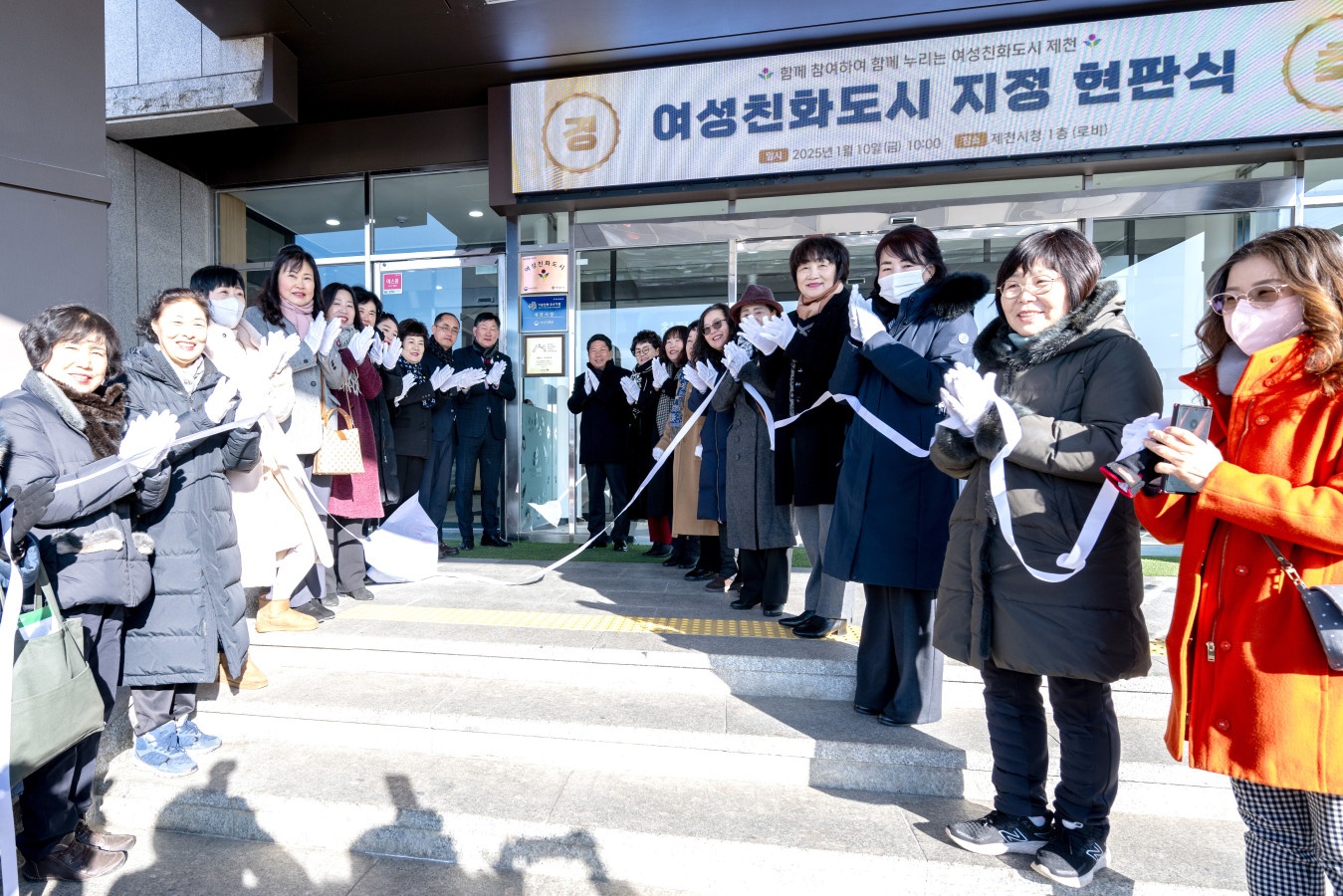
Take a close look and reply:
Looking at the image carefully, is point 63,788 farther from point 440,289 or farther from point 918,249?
point 440,289

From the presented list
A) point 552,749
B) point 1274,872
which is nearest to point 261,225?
point 552,749

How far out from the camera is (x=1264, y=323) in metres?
1.57

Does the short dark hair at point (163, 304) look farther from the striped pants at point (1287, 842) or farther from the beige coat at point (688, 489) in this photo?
the striped pants at point (1287, 842)

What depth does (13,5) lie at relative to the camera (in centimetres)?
333

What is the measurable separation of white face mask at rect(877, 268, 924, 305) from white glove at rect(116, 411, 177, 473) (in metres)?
2.63

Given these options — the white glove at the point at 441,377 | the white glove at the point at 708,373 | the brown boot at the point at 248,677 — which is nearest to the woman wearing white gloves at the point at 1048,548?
the white glove at the point at 708,373

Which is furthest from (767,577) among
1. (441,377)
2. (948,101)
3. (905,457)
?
(948,101)

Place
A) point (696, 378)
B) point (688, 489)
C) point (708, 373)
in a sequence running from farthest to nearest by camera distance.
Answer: point (688, 489) < point (696, 378) < point (708, 373)

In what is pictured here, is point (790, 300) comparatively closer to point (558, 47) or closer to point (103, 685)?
point (558, 47)

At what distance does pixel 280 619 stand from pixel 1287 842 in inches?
156

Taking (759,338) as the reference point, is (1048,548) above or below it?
below

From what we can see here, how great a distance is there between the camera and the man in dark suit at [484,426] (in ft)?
21.7

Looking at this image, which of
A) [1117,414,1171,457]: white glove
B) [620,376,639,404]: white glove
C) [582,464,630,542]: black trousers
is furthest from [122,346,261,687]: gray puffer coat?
[582,464,630,542]: black trousers

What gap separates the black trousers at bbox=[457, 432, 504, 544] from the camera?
21.7 feet
